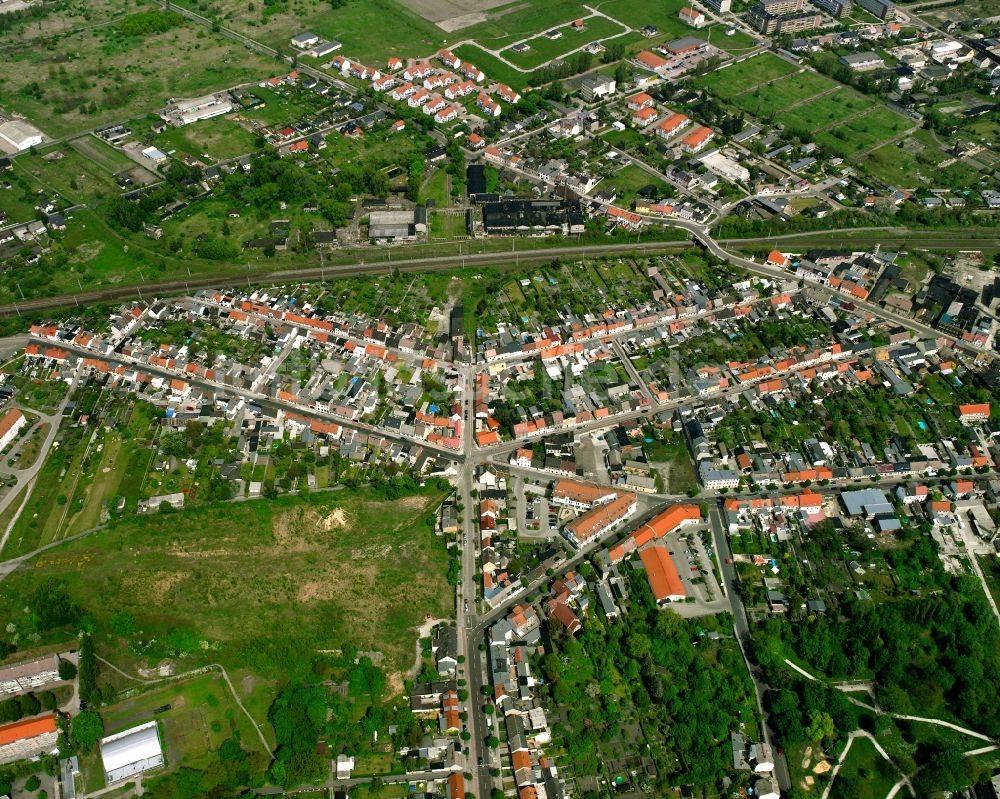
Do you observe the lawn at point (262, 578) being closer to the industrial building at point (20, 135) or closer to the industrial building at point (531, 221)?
the industrial building at point (531, 221)

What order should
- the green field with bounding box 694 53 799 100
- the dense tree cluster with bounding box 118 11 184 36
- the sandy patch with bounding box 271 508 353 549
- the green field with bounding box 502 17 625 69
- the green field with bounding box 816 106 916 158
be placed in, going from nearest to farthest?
the sandy patch with bounding box 271 508 353 549 → the green field with bounding box 816 106 916 158 → the green field with bounding box 694 53 799 100 → the green field with bounding box 502 17 625 69 → the dense tree cluster with bounding box 118 11 184 36

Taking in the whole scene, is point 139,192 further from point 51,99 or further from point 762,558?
point 762,558

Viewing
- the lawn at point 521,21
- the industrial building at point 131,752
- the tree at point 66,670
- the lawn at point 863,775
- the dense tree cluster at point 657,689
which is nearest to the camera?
the lawn at point 863,775

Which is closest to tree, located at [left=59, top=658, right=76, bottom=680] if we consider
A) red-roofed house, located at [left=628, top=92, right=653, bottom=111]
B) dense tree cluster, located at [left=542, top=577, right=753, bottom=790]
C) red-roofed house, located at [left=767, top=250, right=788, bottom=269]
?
dense tree cluster, located at [left=542, top=577, right=753, bottom=790]

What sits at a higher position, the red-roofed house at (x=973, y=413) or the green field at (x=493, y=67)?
the green field at (x=493, y=67)

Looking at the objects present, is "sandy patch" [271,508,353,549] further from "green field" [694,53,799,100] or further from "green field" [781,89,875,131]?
"green field" [694,53,799,100]

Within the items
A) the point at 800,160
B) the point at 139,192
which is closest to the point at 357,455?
the point at 139,192

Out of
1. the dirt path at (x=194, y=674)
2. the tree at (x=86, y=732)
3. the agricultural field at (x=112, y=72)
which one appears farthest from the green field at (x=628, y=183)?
the tree at (x=86, y=732)
